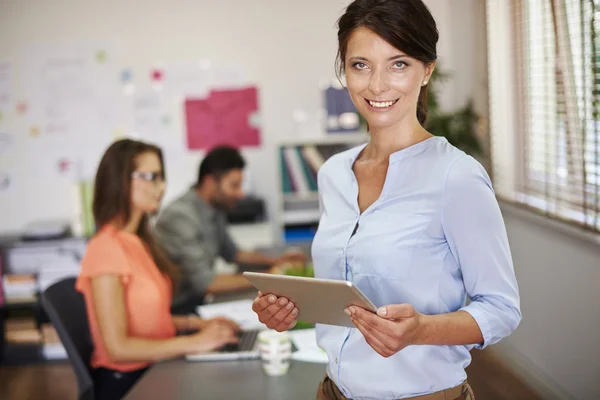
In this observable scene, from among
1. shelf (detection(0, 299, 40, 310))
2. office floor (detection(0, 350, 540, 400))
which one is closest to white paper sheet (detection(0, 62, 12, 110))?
shelf (detection(0, 299, 40, 310))

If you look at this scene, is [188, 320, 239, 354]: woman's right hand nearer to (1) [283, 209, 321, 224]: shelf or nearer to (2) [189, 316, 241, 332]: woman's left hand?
(2) [189, 316, 241, 332]: woman's left hand

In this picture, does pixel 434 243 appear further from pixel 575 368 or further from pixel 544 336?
pixel 544 336

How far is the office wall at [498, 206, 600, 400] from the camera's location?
125 inches

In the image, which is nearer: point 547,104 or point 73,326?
point 73,326

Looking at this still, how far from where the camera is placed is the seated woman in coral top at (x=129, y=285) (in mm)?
2299

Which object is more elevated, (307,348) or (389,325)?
(389,325)

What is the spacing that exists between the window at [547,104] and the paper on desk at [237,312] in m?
1.55

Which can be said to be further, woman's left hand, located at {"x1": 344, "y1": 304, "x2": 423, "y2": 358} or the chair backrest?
the chair backrest

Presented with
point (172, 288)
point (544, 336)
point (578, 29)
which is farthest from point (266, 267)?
point (578, 29)

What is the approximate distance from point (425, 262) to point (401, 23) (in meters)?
0.46

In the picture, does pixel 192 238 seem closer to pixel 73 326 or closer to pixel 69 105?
pixel 73 326

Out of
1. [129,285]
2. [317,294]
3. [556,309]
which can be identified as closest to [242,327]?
[129,285]

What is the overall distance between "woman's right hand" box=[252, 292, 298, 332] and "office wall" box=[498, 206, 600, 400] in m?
2.03

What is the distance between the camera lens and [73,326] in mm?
2367
